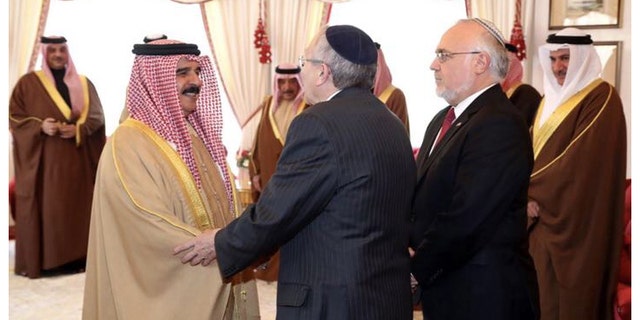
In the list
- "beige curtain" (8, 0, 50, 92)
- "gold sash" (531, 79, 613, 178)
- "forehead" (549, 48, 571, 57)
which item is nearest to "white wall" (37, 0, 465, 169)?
"beige curtain" (8, 0, 50, 92)

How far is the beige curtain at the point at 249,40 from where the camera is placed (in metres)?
8.69

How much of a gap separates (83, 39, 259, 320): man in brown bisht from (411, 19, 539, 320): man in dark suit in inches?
28.4

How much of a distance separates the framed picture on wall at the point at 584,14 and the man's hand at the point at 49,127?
469 cm

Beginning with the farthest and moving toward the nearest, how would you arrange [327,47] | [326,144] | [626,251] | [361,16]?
[361,16] < [626,251] < [327,47] < [326,144]

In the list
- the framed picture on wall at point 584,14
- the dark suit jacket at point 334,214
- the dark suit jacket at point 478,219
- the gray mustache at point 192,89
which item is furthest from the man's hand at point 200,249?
the framed picture on wall at point 584,14

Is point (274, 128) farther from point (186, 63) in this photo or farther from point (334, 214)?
point (334, 214)

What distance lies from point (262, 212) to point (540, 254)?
2618mm

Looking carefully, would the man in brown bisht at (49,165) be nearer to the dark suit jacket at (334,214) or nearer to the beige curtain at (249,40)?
the beige curtain at (249,40)

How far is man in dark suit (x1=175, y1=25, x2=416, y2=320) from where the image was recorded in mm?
2271

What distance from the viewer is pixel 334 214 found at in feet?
7.53

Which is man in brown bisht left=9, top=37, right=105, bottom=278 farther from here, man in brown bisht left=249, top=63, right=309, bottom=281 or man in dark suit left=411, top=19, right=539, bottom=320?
man in dark suit left=411, top=19, right=539, bottom=320

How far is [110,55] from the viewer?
875 cm
